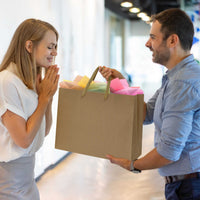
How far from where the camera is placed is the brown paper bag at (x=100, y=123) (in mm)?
1224

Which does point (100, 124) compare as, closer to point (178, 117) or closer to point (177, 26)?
point (178, 117)

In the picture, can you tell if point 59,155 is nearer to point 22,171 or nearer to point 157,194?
point 157,194

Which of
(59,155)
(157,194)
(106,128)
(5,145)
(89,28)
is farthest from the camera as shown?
(89,28)

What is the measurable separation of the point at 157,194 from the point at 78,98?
84.8 inches

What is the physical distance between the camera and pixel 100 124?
1.28m

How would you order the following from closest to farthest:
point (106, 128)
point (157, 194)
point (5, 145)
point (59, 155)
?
1. point (106, 128)
2. point (5, 145)
3. point (157, 194)
4. point (59, 155)

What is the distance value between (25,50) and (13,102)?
28cm

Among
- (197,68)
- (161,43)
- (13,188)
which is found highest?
(161,43)

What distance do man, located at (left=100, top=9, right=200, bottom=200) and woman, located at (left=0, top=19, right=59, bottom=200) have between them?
0.43 m

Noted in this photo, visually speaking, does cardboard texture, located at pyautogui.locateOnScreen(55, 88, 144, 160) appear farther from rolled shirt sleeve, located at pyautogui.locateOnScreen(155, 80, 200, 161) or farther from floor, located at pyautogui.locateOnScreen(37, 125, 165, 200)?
floor, located at pyautogui.locateOnScreen(37, 125, 165, 200)

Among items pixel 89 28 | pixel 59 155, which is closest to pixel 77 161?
pixel 59 155

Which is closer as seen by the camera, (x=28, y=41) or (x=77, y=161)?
(x=28, y=41)

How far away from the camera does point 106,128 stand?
1.27 meters

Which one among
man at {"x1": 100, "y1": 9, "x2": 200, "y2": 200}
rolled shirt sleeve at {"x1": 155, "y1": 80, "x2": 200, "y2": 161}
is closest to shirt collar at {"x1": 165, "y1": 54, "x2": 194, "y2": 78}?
man at {"x1": 100, "y1": 9, "x2": 200, "y2": 200}
